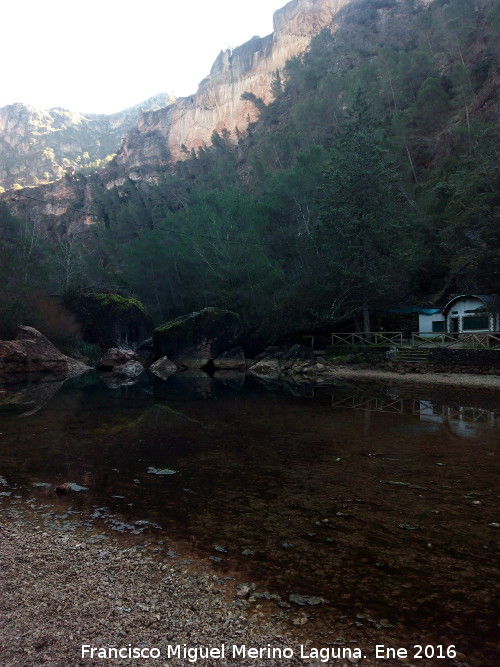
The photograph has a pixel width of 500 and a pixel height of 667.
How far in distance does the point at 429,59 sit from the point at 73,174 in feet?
282

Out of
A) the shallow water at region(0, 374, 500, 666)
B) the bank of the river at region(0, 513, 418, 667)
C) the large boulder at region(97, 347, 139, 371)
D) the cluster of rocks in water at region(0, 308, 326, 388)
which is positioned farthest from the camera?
the large boulder at region(97, 347, 139, 371)

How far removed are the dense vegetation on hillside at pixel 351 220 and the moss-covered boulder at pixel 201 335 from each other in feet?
6.98

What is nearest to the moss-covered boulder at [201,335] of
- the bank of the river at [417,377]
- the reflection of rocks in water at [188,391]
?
the reflection of rocks in water at [188,391]

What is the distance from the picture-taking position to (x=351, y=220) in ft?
100

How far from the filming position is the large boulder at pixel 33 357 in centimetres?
3002

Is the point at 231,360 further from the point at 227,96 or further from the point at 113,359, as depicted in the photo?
the point at 227,96

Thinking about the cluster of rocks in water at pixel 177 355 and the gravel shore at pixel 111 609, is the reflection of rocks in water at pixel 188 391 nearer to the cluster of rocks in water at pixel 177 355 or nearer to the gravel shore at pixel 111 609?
the cluster of rocks in water at pixel 177 355

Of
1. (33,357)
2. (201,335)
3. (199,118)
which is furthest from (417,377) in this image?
(199,118)

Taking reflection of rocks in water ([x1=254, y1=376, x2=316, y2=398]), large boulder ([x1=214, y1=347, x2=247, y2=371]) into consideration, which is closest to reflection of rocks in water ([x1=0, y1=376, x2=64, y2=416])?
reflection of rocks in water ([x1=254, y1=376, x2=316, y2=398])

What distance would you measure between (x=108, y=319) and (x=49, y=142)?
16555 centimetres

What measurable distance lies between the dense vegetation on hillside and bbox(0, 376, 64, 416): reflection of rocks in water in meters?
11.4

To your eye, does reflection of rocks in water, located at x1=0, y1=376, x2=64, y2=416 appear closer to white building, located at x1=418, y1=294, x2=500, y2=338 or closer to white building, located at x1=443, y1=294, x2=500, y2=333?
white building, located at x1=418, y1=294, x2=500, y2=338

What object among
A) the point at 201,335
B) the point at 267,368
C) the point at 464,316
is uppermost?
the point at 464,316

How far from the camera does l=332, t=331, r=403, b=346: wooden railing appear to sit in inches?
1152
